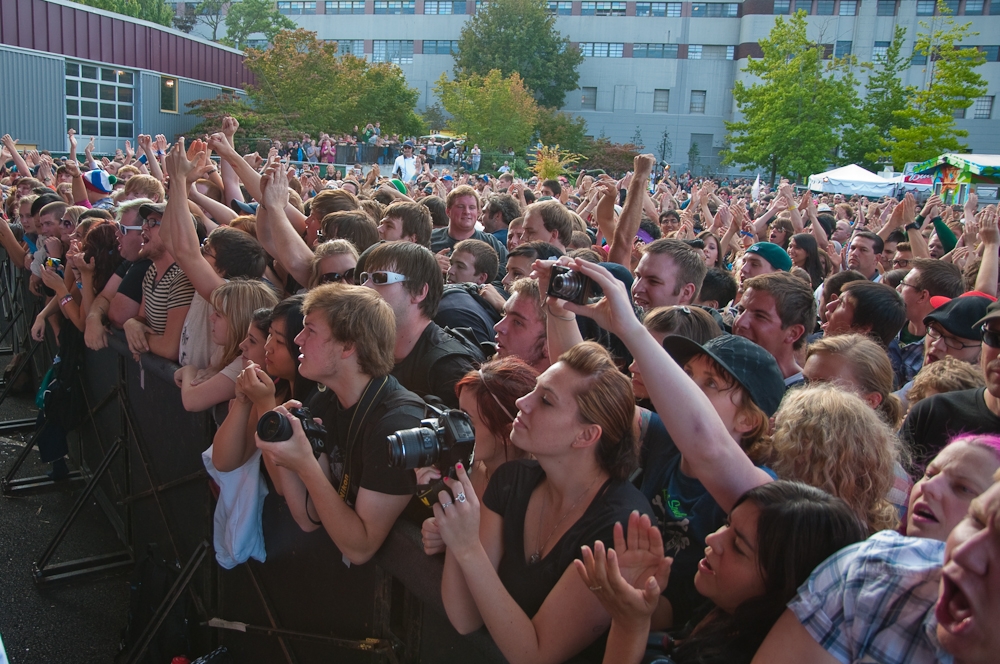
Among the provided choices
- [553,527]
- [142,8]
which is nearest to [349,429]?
[553,527]

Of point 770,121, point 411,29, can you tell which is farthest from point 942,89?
point 411,29

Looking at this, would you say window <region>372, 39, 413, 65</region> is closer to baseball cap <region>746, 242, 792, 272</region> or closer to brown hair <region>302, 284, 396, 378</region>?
baseball cap <region>746, 242, 792, 272</region>

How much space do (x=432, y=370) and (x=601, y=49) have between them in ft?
214

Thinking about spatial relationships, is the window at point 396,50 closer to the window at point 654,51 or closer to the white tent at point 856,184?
the window at point 654,51

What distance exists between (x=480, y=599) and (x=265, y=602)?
5.56 feet

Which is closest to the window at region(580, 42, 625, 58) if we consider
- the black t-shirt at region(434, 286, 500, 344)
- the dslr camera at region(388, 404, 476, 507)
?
the black t-shirt at region(434, 286, 500, 344)

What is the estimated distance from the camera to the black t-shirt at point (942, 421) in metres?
3.21

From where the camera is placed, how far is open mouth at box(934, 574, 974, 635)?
135 cm

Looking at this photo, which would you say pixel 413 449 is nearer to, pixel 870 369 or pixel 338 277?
pixel 870 369

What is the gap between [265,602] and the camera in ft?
11.6

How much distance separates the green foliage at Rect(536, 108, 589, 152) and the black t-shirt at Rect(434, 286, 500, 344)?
49.9m

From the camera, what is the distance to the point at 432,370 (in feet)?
11.9

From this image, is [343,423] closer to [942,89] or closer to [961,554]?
[961,554]

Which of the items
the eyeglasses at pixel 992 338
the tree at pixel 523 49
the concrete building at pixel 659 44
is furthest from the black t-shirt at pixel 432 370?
the tree at pixel 523 49
